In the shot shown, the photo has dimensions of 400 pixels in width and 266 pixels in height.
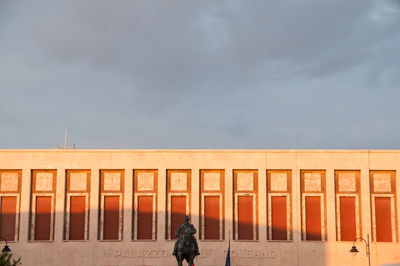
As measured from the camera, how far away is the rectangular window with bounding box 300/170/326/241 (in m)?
51.9

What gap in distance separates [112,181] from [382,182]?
22.1 m

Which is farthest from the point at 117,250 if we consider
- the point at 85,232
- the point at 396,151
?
the point at 396,151

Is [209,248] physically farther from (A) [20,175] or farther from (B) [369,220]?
(A) [20,175]

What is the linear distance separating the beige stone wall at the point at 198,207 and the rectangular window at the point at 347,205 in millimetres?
458

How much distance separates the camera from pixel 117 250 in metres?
51.6

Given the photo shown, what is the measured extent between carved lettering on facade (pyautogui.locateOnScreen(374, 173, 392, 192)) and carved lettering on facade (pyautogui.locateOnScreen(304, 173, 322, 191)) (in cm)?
459

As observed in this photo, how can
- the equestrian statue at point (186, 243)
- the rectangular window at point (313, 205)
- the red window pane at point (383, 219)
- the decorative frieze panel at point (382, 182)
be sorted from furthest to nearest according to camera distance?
the decorative frieze panel at point (382, 182) → the rectangular window at point (313, 205) → the red window pane at point (383, 219) → the equestrian statue at point (186, 243)

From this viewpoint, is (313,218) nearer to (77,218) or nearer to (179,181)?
(179,181)

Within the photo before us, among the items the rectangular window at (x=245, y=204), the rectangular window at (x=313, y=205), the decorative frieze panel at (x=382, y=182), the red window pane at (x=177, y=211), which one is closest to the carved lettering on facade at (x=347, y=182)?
the rectangular window at (x=313, y=205)

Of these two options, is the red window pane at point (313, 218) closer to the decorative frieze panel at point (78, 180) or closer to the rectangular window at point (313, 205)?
the rectangular window at point (313, 205)

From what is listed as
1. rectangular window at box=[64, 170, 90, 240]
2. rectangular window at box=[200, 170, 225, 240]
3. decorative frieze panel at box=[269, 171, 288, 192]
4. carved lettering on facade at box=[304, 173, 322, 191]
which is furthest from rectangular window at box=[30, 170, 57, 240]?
carved lettering on facade at box=[304, 173, 322, 191]

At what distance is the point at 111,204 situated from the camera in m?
52.6

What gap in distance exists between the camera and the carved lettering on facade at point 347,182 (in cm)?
5253

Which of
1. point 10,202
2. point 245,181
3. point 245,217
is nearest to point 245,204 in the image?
point 245,217
